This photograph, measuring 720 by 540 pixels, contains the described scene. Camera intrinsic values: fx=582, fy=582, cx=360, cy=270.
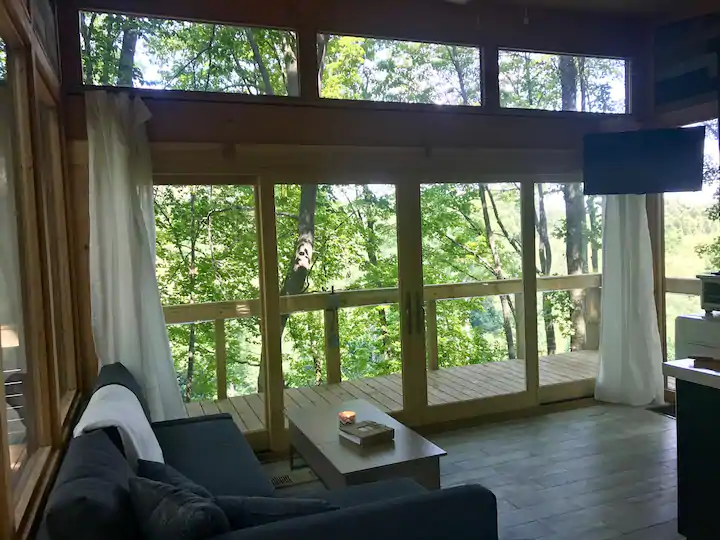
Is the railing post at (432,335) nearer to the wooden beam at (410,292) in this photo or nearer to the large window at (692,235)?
the wooden beam at (410,292)

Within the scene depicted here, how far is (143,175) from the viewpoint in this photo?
11.4ft

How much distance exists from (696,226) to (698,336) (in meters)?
2.02

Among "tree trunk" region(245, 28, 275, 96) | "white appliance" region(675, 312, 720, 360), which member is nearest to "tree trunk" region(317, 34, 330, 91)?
"tree trunk" region(245, 28, 275, 96)

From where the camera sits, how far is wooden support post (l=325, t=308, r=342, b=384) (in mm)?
4328

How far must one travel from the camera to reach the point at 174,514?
1.53 metres

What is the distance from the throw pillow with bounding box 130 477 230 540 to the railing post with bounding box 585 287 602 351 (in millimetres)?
4295

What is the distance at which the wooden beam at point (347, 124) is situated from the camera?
12.2 feet

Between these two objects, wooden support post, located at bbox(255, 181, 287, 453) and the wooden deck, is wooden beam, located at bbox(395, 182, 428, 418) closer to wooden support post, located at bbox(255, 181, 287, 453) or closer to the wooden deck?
the wooden deck

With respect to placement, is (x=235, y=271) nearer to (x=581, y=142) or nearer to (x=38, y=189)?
(x=38, y=189)

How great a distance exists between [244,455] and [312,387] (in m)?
1.46

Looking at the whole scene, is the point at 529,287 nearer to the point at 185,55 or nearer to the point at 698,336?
the point at 698,336

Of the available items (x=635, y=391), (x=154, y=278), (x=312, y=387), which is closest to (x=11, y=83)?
(x=154, y=278)

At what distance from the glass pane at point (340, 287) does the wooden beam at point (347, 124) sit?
0.39 meters

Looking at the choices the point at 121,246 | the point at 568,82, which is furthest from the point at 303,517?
the point at 568,82
